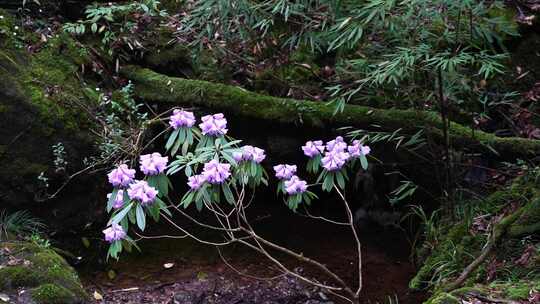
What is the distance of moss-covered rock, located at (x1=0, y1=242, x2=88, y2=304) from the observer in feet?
10.6

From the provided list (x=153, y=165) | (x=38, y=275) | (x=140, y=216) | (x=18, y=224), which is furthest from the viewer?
(x=18, y=224)

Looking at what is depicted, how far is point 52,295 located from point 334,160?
1.62 m

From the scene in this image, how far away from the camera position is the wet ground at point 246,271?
379 cm

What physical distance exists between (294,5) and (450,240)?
168 cm

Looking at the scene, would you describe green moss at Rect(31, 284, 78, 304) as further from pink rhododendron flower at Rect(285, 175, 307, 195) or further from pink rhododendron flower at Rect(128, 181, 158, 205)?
pink rhododendron flower at Rect(285, 175, 307, 195)

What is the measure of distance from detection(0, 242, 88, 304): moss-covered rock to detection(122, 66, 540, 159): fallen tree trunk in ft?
4.97

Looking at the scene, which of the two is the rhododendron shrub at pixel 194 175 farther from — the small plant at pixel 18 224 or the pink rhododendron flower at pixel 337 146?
the small plant at pixel 18 224

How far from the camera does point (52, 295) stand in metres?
3.21

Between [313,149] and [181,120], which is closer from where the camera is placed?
[181,120]

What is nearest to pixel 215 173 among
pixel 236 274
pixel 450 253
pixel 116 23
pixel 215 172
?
pixel 215 172

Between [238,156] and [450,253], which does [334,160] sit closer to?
[238,156]

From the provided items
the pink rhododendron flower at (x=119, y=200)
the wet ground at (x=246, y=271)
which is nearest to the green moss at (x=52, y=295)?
the wet ground at (x=246, y=271)

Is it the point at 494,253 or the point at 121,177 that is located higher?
the point at 121,177

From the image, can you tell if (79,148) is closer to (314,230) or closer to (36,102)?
(36,102)
